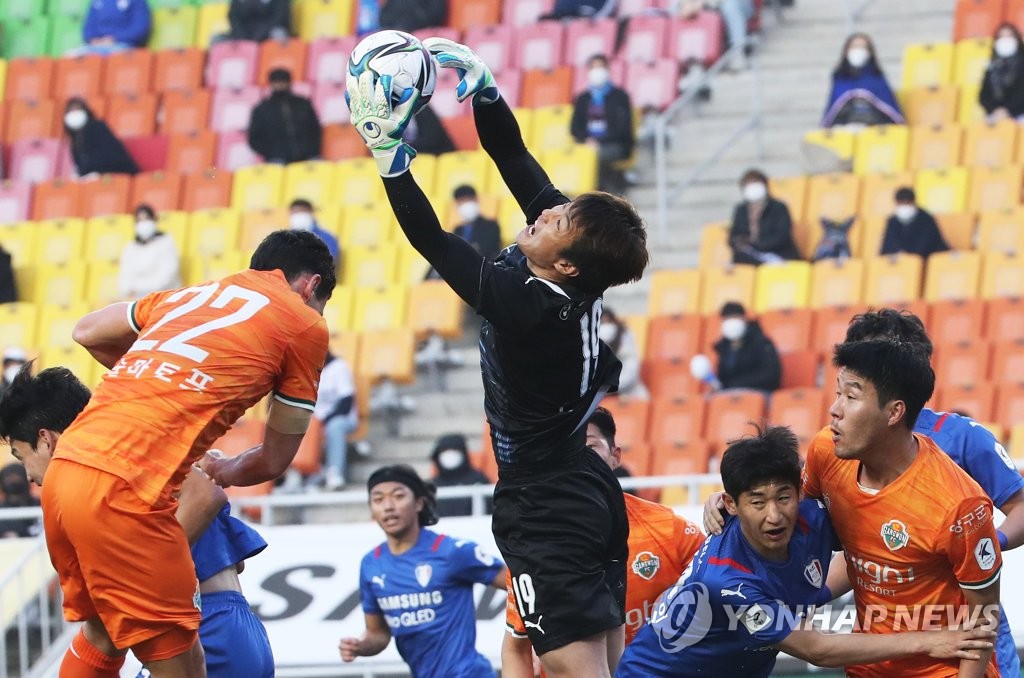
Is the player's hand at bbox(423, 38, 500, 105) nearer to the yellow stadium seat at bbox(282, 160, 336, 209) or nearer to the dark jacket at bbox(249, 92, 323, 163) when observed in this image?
the yellow stadium seat at bbox(282, 160, 336, 209)

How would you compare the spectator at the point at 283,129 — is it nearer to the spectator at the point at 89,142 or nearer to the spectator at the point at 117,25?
the spectator at the point at 89,142

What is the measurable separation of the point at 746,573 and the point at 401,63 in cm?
209

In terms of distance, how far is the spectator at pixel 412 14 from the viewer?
1692 cm

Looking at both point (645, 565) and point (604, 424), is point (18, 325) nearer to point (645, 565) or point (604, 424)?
point (604, 424)

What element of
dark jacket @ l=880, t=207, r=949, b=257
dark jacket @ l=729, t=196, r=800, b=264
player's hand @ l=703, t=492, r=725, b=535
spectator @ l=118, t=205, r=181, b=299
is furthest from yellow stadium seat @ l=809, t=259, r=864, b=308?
player's hand @ l=703, t=492, r=725, b=535

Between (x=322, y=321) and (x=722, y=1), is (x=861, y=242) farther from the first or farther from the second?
(x=322, y=321)

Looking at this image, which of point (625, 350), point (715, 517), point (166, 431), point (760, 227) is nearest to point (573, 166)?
point (760, 227)

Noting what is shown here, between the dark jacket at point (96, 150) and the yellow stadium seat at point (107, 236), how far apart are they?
3.52 feet

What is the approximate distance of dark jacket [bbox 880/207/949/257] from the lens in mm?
13281

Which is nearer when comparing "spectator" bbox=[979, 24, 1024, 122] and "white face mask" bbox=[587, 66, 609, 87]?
"spectator" bbox=[979, 24, 1024, 122]

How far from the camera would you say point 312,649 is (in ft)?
32.9

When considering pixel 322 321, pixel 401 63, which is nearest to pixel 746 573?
pixel 322 321

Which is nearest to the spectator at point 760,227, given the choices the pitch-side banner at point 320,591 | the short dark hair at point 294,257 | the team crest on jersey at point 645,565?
the pitch-side banner at point 320,591

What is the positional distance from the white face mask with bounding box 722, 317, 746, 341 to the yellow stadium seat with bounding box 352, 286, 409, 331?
110 inches
